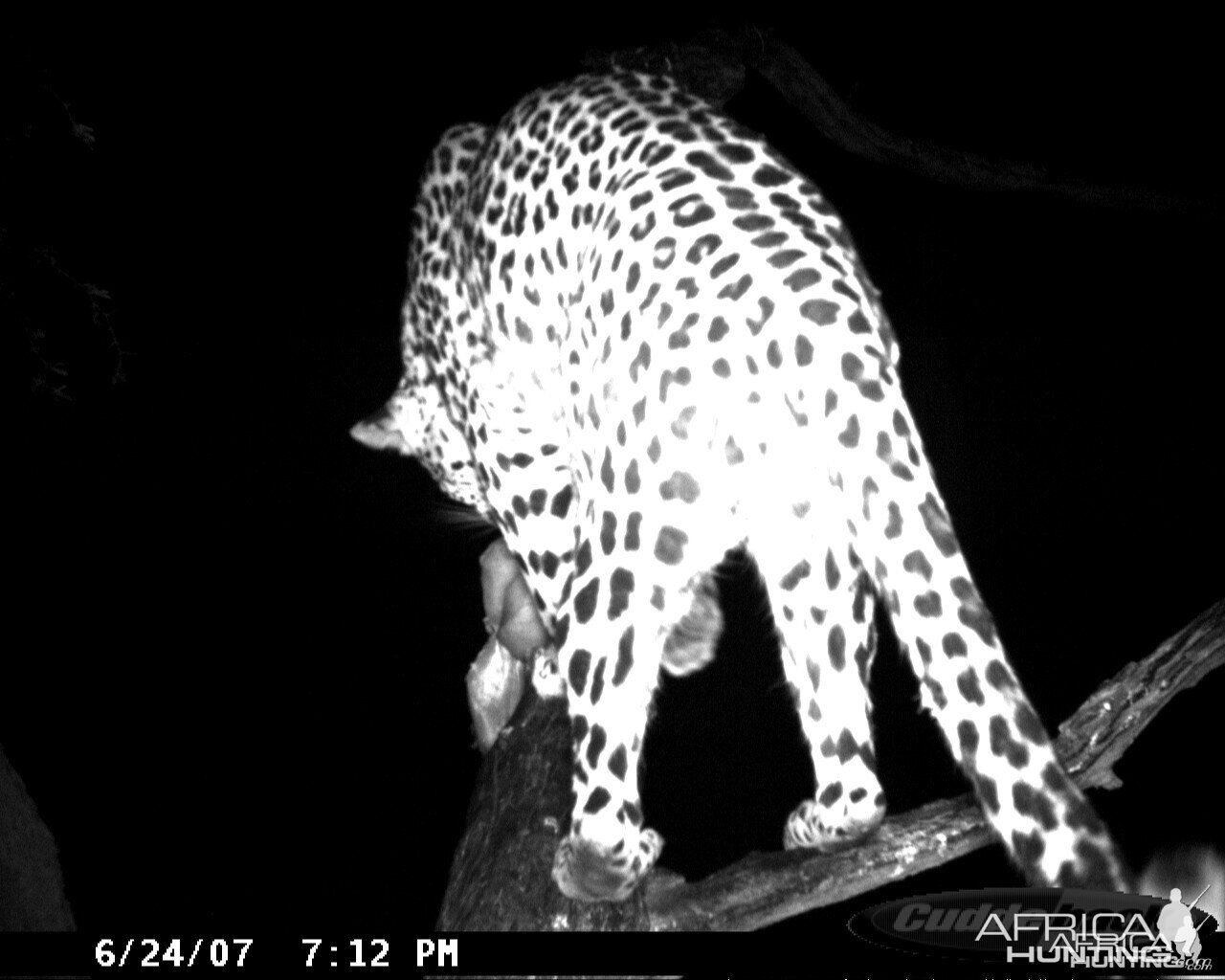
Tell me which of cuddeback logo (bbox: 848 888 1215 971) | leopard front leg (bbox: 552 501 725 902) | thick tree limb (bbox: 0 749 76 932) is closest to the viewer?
cuddeback logo (bbox: 848 888 1215 971)

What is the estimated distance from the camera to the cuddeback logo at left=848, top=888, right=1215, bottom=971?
1.10m

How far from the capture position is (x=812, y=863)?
58.1 inches

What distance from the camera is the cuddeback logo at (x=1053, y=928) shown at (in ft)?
3.62

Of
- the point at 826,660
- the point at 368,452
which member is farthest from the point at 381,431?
the point at 826,660

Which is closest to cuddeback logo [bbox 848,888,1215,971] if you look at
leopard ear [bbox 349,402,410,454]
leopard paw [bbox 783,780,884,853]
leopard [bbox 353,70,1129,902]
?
leopard [bbox 353,70,1129,902]

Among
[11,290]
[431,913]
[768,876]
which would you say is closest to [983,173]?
[768,876]

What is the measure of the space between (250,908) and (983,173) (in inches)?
93.4

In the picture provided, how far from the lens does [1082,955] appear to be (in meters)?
1.13

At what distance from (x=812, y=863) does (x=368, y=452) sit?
1617 millimetres

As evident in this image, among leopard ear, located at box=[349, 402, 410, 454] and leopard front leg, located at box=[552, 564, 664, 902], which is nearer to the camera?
leopard front leg, located at box=[552, 564, 664, 902]

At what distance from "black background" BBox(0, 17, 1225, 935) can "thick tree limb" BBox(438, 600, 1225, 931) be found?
0.54 metres
